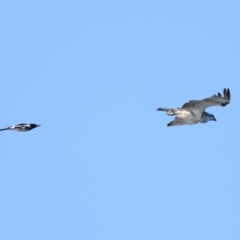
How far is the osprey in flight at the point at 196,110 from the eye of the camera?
132 feet

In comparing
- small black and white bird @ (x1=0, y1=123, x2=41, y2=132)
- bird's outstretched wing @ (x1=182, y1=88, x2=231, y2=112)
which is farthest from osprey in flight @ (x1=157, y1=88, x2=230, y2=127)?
small black and white bird @ (x1=0, y1=123, x2=41, y2=132)

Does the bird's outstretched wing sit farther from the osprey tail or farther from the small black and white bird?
the small black and white bird

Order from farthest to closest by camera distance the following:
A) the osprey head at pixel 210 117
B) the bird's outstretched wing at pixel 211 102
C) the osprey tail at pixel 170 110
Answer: the osprey head at pixel 210 117
the osprey tail at pixel 170 110
the bird's outstretched wing at pixel 211 102

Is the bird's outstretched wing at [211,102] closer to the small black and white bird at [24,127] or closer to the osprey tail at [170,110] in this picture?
the osprey tail at [170,110]

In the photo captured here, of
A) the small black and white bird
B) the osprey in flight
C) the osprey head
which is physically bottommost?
the small black and white bird

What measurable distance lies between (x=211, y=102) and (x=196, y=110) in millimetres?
989

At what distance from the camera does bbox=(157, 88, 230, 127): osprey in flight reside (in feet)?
132

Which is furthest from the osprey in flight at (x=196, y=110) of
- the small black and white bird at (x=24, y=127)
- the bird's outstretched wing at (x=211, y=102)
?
the small black and white bird at (x=24, y=127)

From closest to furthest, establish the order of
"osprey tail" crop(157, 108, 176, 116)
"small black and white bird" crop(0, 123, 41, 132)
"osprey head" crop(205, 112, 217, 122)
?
"small black and white bird" crop(0, 123, 41, 132) < "osprey tail" crop(157, 108, 176, 116) < "osprey head" crop(205, 112, 217, 122)

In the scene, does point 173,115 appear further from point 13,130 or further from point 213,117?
point 13,130

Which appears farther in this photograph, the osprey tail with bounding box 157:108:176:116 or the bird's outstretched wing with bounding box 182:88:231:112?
the osprey tail with bounding box 157:108:176:116

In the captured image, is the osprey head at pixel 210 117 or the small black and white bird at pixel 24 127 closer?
the small black and white bird at pixel 24 127

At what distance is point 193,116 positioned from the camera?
4178 centimetres

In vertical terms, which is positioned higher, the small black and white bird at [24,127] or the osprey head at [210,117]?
the osprey head at [210,117]
